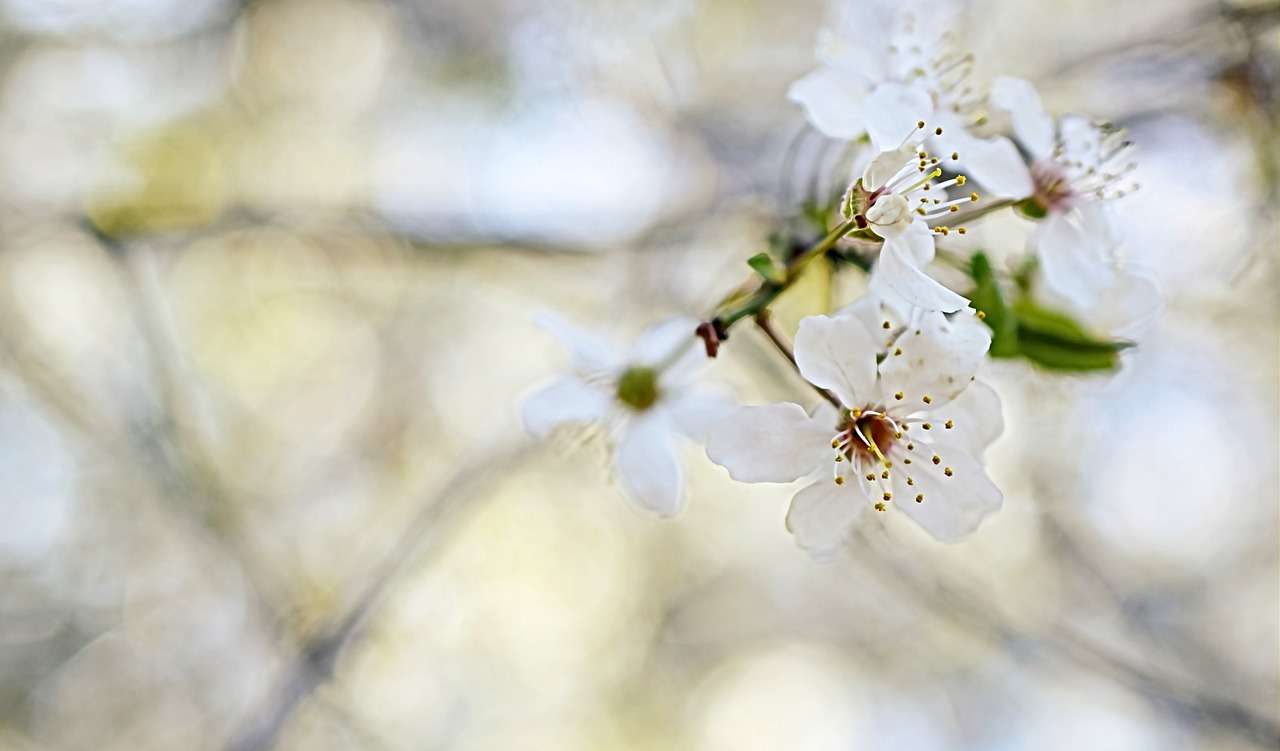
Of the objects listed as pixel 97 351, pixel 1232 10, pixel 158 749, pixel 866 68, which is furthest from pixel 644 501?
pixel 158 749

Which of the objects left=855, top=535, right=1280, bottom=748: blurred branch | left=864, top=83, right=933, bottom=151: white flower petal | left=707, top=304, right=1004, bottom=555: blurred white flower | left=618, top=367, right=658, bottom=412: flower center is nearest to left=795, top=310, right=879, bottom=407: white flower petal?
left=707, top=304, right=1004, bottom=555: blurred white flower

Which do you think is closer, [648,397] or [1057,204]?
[1057,204]

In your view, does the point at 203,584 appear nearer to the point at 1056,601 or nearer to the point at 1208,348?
the point at 1056,601

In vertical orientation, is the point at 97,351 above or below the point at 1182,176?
below

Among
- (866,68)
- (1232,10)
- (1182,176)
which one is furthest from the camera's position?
(1182,176)

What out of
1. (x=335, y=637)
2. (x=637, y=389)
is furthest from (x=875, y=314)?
(x=335, y=637)

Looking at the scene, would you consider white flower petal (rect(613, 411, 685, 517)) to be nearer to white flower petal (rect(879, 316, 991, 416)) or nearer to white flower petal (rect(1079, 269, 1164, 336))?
white flower petal (rect(879, 316, 991, 416))

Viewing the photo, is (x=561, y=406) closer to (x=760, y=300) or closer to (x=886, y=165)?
(x=760, y=300)
